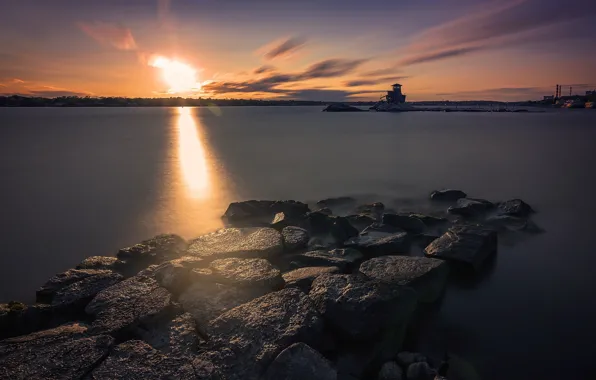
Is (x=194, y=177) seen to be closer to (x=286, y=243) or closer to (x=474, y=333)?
(x=286, y=243)

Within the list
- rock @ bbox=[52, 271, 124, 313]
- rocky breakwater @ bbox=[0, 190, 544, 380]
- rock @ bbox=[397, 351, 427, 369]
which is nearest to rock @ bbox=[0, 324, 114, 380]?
rocky breakwater @ bbox=[0, 190, 544, 380]

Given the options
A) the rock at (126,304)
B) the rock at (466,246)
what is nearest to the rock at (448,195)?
the rock at (466,246)

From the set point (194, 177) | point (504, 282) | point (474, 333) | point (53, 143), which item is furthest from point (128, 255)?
point (53, 143)

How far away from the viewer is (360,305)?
5246 millimetres

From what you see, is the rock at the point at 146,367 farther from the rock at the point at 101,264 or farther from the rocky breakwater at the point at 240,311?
the rock at the point at 101,264

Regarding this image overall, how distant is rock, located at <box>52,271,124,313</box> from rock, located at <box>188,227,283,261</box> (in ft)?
6.08

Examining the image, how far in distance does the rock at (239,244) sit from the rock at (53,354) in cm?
312

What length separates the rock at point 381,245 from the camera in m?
8.26

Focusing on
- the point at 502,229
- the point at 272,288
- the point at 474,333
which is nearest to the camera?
the point at 474,333

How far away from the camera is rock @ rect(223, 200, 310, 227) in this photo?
11227 mm

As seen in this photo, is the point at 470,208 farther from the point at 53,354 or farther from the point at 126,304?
the point at 53,354

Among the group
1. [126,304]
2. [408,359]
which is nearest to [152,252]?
[126,304]

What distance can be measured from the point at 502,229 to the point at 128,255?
10.3 meters

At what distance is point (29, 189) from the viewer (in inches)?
671
